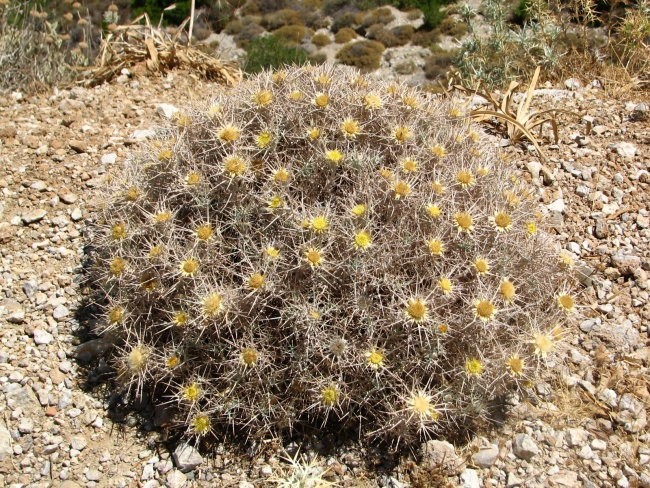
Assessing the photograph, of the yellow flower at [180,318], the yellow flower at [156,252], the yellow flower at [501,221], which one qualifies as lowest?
the yellow flower at [180,318]

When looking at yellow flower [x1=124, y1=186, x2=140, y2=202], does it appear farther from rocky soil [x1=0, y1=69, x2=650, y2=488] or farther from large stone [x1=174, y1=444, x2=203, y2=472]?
large stone [x1=174, y1=444, x2=203, y2=472]

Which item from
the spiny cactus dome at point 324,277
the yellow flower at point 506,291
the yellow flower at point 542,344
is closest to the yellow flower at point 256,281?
the spiny cactus dome at point 324,277

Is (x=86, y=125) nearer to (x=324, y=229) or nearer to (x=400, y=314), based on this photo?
(x=324, y=229)

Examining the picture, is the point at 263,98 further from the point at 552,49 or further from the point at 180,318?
the point at 552,49

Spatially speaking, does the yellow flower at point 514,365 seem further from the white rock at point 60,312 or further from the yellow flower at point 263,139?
the white rock at point 60,312

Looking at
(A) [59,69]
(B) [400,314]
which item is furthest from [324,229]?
(A) [59,69]

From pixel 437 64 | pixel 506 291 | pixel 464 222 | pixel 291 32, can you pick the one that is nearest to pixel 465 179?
pixel 464 222
